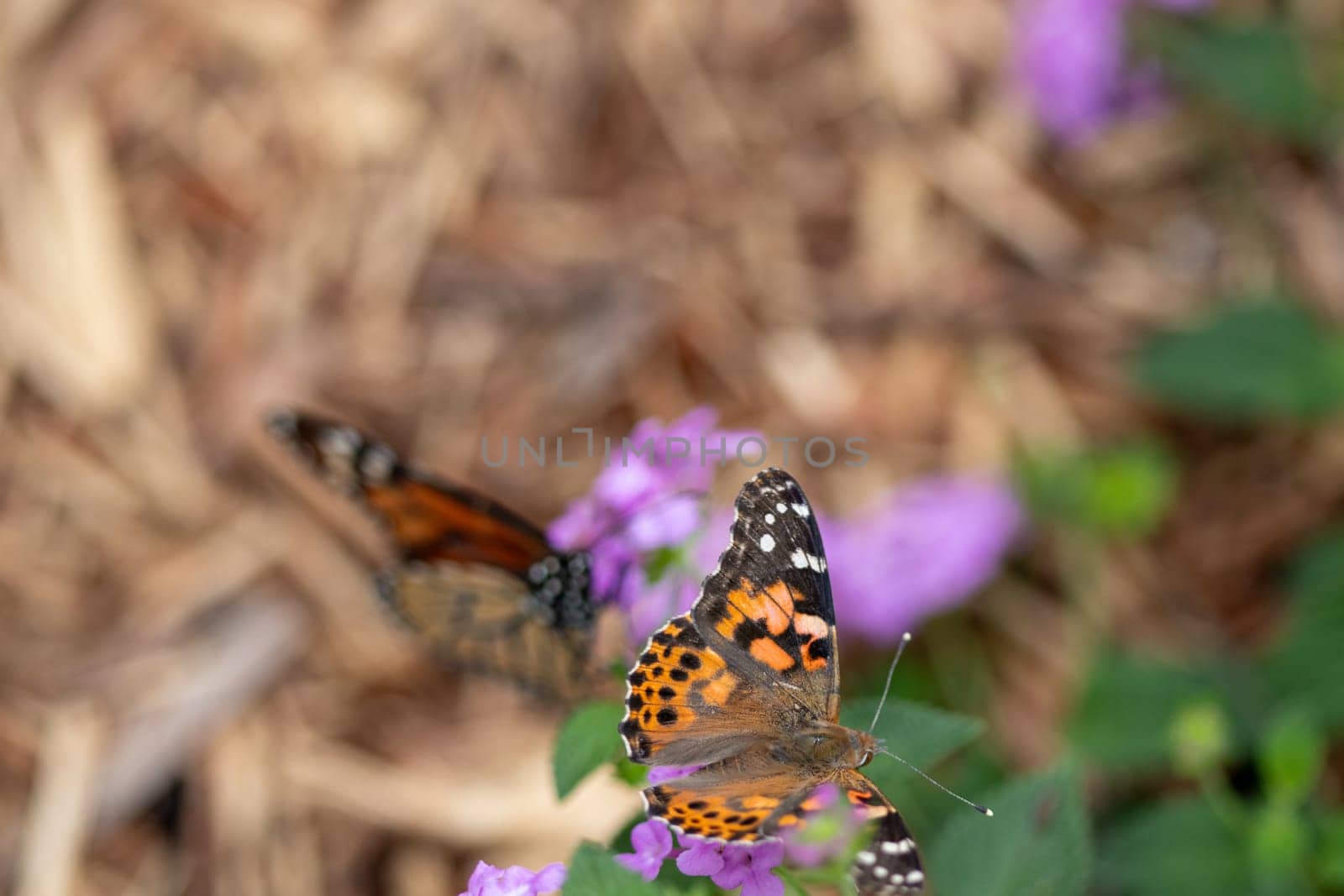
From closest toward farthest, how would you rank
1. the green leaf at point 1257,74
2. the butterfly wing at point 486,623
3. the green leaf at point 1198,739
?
1. the butterfly wing at point 486,623
2. the green leaf at point 1198,739
3. the green leaf at point 1257,74

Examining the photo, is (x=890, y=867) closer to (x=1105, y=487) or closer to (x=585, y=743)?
(x=585, y=743)

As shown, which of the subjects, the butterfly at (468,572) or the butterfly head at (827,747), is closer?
the butterfly head at (827,747)

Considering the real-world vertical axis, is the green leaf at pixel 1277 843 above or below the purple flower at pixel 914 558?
below

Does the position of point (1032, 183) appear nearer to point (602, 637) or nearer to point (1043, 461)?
point (1043, 461)

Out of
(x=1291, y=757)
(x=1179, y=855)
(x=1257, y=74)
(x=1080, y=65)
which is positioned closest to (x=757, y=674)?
(x=1291, y=757)

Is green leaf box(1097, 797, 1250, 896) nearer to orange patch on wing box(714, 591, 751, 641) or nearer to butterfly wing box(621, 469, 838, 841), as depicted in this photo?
butterfly wing box(621, 469, 838, 841)

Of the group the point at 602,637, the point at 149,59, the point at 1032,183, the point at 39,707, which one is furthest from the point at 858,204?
the point at 39,707

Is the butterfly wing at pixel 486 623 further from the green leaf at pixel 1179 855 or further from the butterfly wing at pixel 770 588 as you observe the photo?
the green leaf at pixel 1179 855

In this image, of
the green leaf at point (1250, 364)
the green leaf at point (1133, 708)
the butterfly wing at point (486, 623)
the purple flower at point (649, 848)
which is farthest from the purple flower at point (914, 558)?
the purple flower at point (649, 848)
